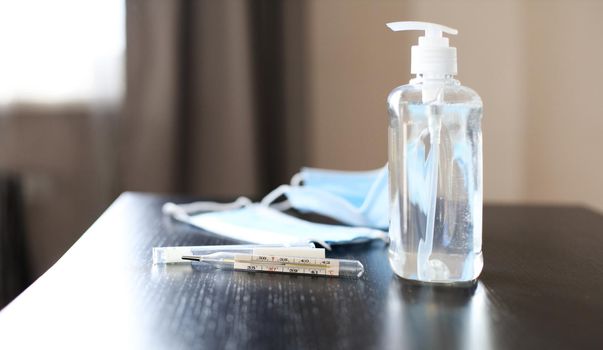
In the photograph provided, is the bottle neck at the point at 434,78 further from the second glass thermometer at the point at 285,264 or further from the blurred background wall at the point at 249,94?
the blurred background wall at the point at 249,94

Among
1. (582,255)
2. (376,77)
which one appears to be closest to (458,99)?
(582,255)

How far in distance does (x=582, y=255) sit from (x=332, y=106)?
140 centimetres

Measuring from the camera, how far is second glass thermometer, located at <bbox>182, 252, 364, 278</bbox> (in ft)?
2.21

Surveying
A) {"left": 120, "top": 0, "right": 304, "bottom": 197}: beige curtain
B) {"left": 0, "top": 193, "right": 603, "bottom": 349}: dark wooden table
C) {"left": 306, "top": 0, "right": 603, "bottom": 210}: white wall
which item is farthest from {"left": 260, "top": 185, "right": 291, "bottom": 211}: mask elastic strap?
{"left": 306, "top": 0, "right": 603, "bottom": 210}: white wall

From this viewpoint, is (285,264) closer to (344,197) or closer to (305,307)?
(305,307)

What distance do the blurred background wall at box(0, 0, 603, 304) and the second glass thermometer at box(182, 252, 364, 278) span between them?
1.29 meters

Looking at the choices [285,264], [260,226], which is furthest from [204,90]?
[285,264]

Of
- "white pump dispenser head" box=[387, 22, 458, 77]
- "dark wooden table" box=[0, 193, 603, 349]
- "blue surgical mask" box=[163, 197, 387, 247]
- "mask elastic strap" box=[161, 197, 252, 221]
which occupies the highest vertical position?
"white pump dispenser head" box=[387, 22, 458, 77]

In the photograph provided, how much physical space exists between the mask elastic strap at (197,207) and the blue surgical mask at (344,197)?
0.05 meters

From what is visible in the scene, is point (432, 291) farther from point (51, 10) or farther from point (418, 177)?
point (51, 10)

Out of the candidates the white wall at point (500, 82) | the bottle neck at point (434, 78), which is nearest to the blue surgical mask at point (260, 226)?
the bottle neck at point (434, 78)

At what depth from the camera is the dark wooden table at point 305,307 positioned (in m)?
0.49

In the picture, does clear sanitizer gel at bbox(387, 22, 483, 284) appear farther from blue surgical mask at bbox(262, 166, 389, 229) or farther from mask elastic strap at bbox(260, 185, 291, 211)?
mask elastic strap at bbox(260, 185, 291, 211)

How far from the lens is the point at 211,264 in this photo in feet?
2.34
